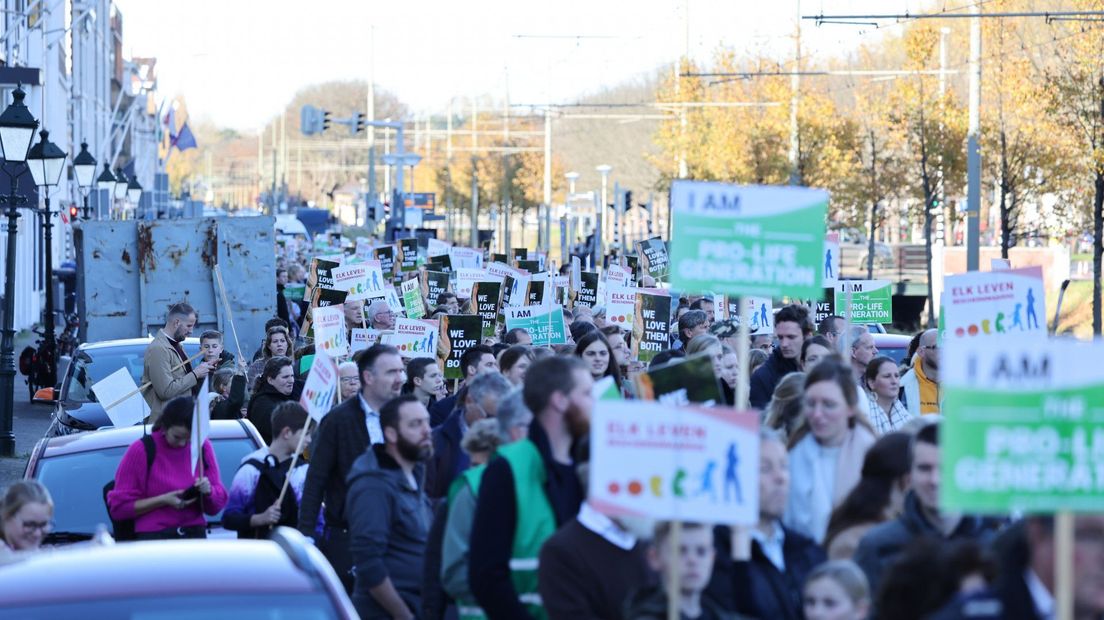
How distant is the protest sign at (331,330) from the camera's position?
1298cm

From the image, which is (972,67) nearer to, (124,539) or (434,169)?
(124,539)

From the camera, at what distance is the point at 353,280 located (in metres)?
19.5

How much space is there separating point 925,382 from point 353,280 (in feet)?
28.1

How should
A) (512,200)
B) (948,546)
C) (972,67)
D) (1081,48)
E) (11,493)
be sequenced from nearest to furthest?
(948,546) → (11,493) → (1081,48) → (972,67) → (512,200)

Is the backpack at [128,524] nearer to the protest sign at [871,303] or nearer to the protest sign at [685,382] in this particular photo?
the protest sign at [685,382]

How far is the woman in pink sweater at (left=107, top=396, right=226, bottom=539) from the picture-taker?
9.06 metres

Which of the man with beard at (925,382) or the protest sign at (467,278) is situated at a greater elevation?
the protest sign at (467,278)

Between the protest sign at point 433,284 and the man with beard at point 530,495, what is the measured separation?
16352 millimetres

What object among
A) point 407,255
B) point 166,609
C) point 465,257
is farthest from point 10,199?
point 166,609

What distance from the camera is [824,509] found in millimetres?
6754

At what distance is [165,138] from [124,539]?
74.8m

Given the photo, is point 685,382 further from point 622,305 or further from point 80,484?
point 622,305

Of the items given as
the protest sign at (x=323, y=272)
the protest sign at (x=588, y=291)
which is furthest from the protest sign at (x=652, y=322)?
the protest sign at (x=323, y=272)

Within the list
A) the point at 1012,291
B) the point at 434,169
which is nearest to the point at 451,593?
the point at 1012,291
